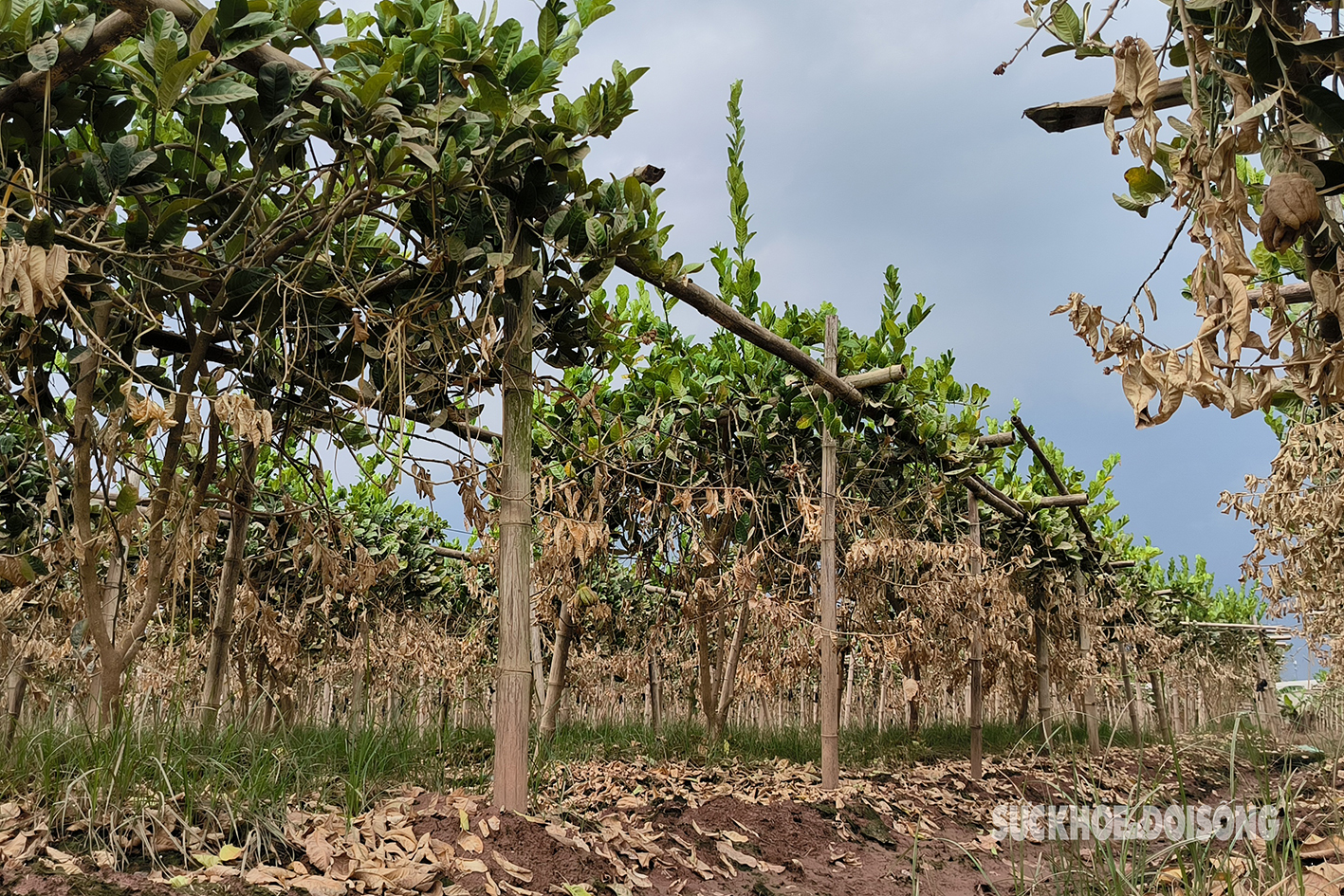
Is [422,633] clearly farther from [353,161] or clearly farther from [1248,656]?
[1248,656]

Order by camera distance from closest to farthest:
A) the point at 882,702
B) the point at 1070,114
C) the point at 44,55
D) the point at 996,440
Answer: the point at 1070,114
the point at 44,55
the point at 996,440
the point at 882,702

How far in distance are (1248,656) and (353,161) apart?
20.8 meters

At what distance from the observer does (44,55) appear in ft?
7.73

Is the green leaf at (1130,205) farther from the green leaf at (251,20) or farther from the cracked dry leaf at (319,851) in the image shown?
the cracked dry leaf at (319,851)

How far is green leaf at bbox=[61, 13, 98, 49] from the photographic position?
2393 millimetres

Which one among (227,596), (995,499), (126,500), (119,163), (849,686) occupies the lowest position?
(849,686)

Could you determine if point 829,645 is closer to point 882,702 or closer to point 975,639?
point 975,639

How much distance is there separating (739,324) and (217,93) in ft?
8.42

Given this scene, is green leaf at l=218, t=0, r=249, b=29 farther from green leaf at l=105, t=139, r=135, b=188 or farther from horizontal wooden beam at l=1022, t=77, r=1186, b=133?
horizontal wooden beam at l=1022, t=77, r=1186, b=133

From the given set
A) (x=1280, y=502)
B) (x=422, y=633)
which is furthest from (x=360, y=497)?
(x=1280, y=502)

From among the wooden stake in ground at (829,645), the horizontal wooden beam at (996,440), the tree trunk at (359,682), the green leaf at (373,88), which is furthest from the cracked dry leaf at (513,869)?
the horizontal wooden beam at (996,440)

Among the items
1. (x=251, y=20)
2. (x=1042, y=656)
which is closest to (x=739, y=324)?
(x=251, y=20)

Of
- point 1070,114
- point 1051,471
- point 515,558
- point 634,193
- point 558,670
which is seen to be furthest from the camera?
point 1051,471

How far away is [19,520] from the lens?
581 cm
